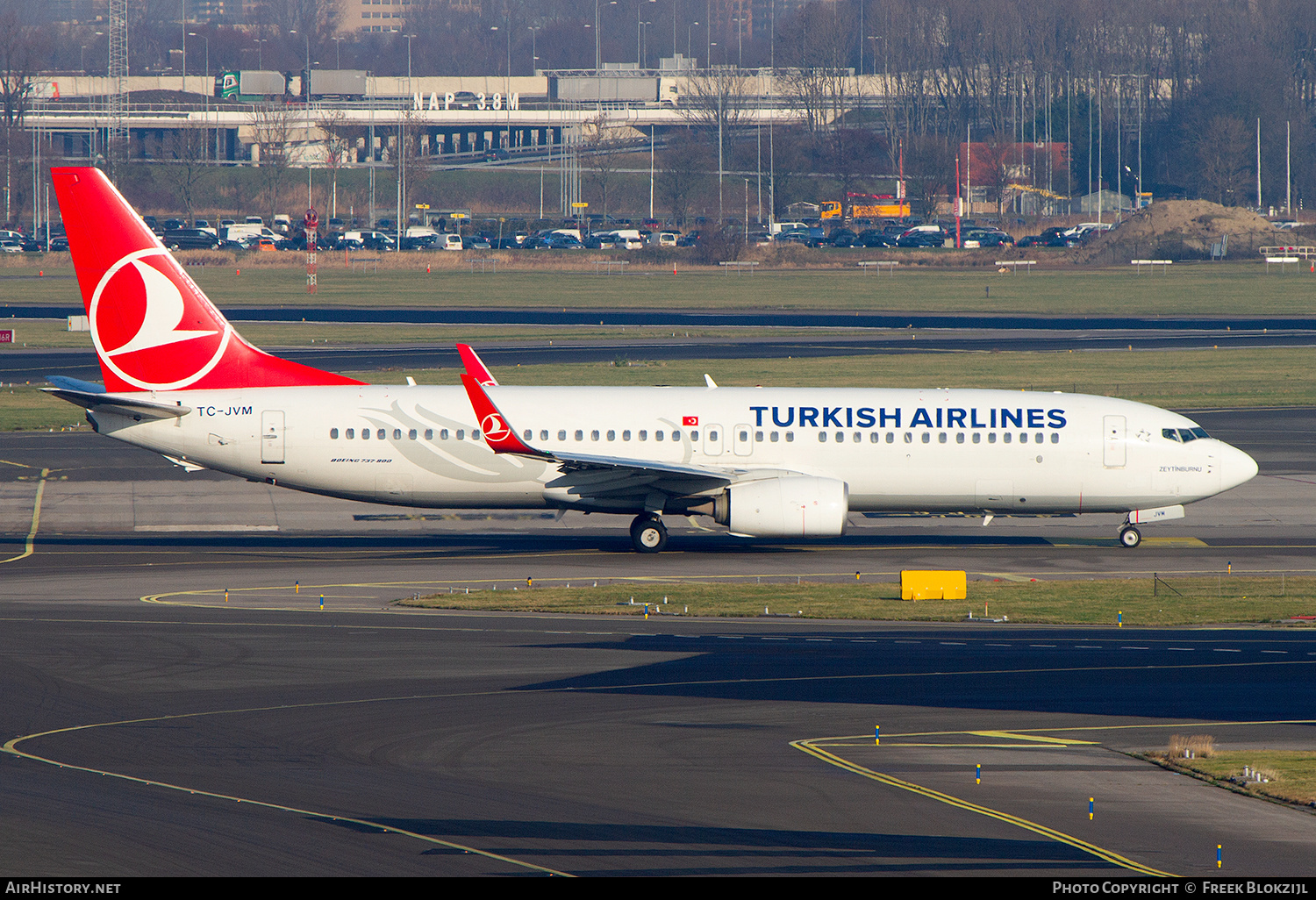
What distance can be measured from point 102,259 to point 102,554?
7.57 metres

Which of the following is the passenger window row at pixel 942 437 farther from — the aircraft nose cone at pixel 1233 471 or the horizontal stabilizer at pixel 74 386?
the horizontal stabilizer at pixel 74 386

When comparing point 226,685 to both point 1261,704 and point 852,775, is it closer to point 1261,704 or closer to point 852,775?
point 852,775

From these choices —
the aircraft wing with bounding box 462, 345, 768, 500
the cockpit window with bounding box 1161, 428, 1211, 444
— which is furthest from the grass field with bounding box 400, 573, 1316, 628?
the cockpit window with bounding box 1161, 428, 1211, 444

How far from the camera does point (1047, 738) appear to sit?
71.2ft

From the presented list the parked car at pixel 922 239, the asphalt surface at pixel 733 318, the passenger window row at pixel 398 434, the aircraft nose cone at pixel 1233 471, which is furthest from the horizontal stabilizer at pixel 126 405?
the parked car at pixel 922 239

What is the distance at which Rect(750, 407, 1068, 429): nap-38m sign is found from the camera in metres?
37.5

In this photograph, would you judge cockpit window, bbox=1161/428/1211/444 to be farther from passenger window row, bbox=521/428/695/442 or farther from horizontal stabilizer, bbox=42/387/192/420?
horizontal stabilizer, bbox=42/387/192/420

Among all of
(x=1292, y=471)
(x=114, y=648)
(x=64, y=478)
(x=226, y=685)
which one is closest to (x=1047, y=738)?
(x=226, y=685)

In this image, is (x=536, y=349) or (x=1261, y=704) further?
(x=536, y=349)

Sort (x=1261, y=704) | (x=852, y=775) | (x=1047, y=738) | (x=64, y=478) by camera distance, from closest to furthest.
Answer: (x=852, y=775)
(x=1047, y=738)
(x=1261, y=704)
(x=64, y=478)

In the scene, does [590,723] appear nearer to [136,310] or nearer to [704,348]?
[136,310]

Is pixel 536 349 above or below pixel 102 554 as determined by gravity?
above

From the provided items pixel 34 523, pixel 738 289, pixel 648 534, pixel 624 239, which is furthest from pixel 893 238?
pixel 34 523

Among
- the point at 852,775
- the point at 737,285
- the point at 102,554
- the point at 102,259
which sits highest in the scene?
the point at 737,285
